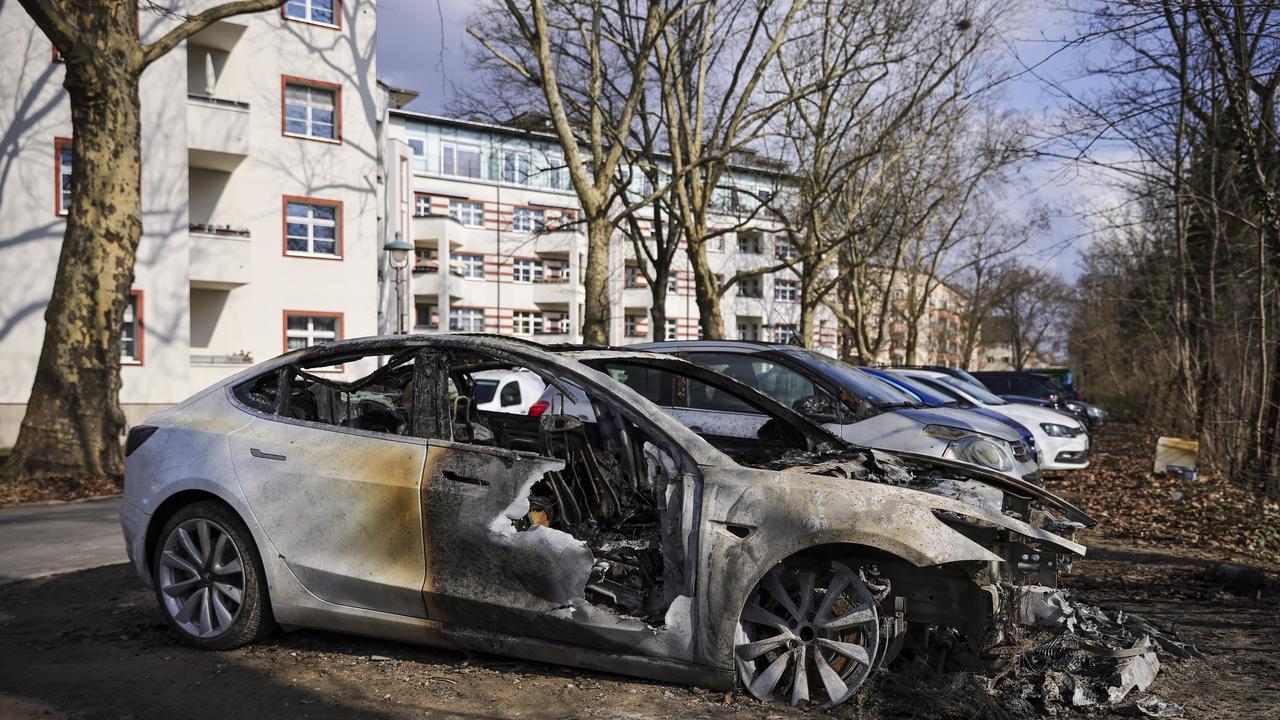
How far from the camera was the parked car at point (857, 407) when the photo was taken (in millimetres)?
8688

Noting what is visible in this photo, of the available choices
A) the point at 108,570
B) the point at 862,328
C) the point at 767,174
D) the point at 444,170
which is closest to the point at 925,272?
the point at 862,328

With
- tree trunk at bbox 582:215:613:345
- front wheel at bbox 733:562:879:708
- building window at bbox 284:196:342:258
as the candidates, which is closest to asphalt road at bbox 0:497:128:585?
front wheel at bbox 733:562:879:708

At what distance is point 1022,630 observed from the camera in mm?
4613

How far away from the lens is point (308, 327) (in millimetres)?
27328

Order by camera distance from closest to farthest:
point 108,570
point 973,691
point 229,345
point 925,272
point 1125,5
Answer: point 973,691, point 108,570, point 1125,5, point 229,345, point 925,272

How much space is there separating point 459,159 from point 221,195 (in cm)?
2750

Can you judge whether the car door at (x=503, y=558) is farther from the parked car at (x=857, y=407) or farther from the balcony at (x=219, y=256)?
the balcony at (x=219, y=256)

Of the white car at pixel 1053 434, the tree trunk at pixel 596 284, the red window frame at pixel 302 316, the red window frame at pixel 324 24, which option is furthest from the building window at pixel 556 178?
the white car at pixel 1053 434

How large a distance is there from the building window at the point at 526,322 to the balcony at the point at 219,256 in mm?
28129

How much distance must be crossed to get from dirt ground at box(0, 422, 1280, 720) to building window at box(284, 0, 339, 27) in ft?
77.8

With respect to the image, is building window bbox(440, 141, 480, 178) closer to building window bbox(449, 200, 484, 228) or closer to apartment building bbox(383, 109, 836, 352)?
apartment building bbox(383, 109, 836, 352)

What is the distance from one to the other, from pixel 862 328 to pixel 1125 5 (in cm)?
2885

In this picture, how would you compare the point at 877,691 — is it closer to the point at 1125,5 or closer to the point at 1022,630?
the point at 1022,630

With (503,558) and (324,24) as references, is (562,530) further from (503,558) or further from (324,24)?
(324,24)
